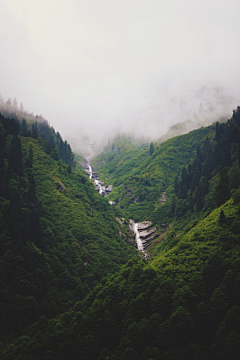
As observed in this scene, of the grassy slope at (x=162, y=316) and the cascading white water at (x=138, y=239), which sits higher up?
the cascading white water at (x=138, y=239)

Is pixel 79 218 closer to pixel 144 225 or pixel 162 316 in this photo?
pixel 144 225

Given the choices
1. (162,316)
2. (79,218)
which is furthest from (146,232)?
(162,316)

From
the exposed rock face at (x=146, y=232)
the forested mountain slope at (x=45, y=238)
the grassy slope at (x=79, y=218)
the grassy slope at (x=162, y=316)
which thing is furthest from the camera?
the exposed rock face at (x=146, y=232)

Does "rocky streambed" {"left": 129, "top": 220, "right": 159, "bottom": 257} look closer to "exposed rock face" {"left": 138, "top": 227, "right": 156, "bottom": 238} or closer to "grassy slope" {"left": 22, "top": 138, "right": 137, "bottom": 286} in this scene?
"exposed rock face" {"left": 138, "top": 227, "right": 156, "bottom": 238}

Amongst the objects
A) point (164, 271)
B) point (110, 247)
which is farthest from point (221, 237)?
point (110, 247)

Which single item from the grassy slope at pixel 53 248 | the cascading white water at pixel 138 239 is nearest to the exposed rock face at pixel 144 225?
the cascading white water at pixel 138 239

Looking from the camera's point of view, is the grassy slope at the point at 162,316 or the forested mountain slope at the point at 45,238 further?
the forested mountain slope at the point at 45,238

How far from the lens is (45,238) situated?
369 ft

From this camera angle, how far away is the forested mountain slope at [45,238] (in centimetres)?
8038

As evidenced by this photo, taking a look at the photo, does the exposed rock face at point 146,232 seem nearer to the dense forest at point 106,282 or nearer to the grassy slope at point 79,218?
the dense forest at point 106,282

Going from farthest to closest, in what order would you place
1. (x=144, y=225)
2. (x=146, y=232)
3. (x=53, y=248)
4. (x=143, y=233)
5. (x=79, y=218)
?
1. (x=144, y=225)
2. (x=143, y=233)
3. (x=146, y=232)
4. (x=79, y=218)
5. (x=53, y=248)

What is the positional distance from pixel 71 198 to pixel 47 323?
93242mm

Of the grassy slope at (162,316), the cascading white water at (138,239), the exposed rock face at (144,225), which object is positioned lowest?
the grassy slope at (162,316)

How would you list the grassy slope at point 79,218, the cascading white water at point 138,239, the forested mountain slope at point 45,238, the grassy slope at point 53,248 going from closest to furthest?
the grassy slope at point 53,248 → the forested mountain slope at point 45,238 → the grassy slope at point 79,218 → the cascading white water at point 138,239
